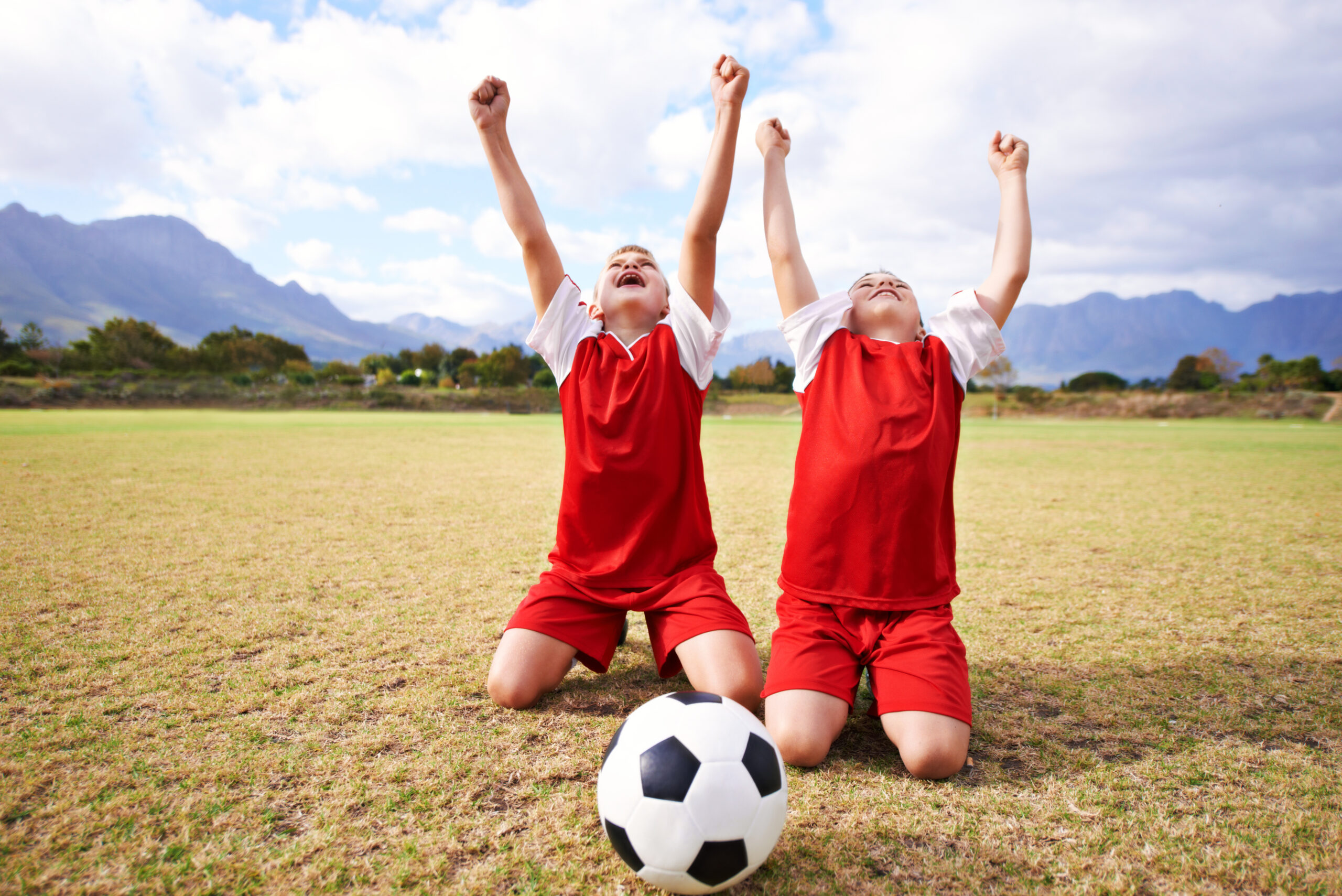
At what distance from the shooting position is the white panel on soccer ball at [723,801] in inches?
69.2

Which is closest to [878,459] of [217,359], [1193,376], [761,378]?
[761,378]

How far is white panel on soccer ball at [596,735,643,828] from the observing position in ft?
5.96

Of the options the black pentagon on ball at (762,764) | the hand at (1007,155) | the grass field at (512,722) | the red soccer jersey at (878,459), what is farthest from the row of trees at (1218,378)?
the black pentagon on ball at (762,764)

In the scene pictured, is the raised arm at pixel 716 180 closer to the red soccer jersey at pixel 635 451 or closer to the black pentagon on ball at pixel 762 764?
the red soccer jersey at pixel 635 451

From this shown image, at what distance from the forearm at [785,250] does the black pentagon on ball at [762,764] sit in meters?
1.85

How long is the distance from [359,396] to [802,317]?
163ft

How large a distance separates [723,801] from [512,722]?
1224 millimetres

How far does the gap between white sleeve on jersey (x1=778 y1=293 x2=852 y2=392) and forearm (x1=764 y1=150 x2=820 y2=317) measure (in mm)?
77

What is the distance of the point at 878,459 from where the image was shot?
2.72m

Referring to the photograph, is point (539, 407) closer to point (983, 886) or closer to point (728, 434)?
point (728, 434)

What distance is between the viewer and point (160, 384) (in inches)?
1822

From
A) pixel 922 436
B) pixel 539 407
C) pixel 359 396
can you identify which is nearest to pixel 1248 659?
pixel 922 436

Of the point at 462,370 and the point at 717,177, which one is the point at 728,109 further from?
the point at 462,370

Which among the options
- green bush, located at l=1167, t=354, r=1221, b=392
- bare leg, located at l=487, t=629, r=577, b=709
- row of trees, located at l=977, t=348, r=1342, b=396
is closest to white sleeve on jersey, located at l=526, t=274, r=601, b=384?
bare leg, located at l=487, t=629, r=577, b=709
